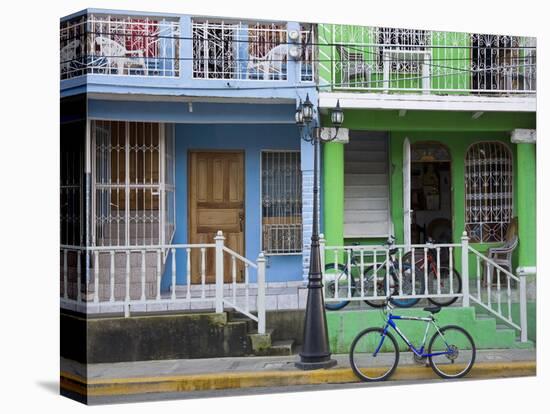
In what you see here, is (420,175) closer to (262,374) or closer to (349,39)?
(349,39)

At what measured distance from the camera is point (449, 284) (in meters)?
6.45

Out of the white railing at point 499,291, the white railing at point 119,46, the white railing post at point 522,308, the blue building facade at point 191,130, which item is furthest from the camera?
the white railing post at point 522,308

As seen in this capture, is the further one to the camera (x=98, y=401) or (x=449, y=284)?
(x=449, y=284)

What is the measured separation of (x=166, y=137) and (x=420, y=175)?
224cm

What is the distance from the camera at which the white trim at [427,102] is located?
20.4 feet

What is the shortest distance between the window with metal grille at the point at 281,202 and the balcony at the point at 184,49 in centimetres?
67

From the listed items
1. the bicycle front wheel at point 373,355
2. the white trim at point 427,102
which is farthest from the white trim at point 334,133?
the bicycle front wheel at point 373,355

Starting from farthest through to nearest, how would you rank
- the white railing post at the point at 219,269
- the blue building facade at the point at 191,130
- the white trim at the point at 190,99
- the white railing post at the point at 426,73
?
the white railing post at the point at 426,73 → the white railing post at the point at 219,269 → the white trim at the point at 190,99 → the blue building facade at the point at 191,130

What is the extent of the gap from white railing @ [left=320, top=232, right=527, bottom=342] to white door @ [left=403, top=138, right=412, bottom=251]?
125 mm

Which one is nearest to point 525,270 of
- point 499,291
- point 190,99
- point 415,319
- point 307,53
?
point 499,291

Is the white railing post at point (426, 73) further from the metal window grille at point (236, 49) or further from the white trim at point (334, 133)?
the metal window grille at point (236, 49)

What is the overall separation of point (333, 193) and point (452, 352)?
64.4 inches

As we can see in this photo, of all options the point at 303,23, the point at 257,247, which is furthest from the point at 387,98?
the point at 257,247

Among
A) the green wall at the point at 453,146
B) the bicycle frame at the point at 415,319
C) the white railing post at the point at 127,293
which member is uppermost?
the green wall at the point at 453,146
